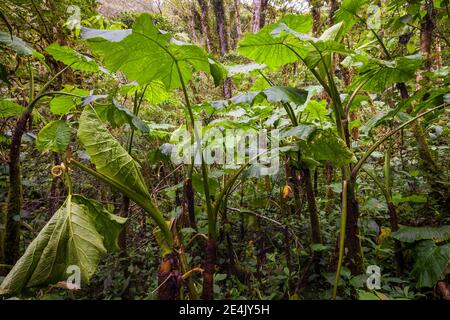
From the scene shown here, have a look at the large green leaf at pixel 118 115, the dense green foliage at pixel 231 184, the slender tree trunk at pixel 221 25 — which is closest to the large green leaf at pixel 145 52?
the dense green foliage at pixel 231 184

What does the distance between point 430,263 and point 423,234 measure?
17cm

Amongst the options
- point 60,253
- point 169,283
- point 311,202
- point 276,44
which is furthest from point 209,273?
point 276,44

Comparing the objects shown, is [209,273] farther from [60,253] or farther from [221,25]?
[221,25]

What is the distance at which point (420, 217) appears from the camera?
6.92ft

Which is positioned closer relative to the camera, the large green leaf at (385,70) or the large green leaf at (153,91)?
the large green leaf at (385,70)

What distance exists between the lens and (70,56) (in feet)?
5.82

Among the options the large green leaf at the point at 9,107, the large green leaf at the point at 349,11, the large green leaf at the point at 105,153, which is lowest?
the large green leaf at the point at 105,153

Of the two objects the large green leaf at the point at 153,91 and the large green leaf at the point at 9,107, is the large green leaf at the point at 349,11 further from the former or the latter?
the large green leaf at the point at 9,107

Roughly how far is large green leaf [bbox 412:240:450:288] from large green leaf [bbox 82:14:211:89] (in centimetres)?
165

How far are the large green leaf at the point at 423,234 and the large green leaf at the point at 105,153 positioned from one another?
1.57 m

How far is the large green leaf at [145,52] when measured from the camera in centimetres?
124

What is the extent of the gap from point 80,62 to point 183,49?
931 mm

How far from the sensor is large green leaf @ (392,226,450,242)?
1590mm
